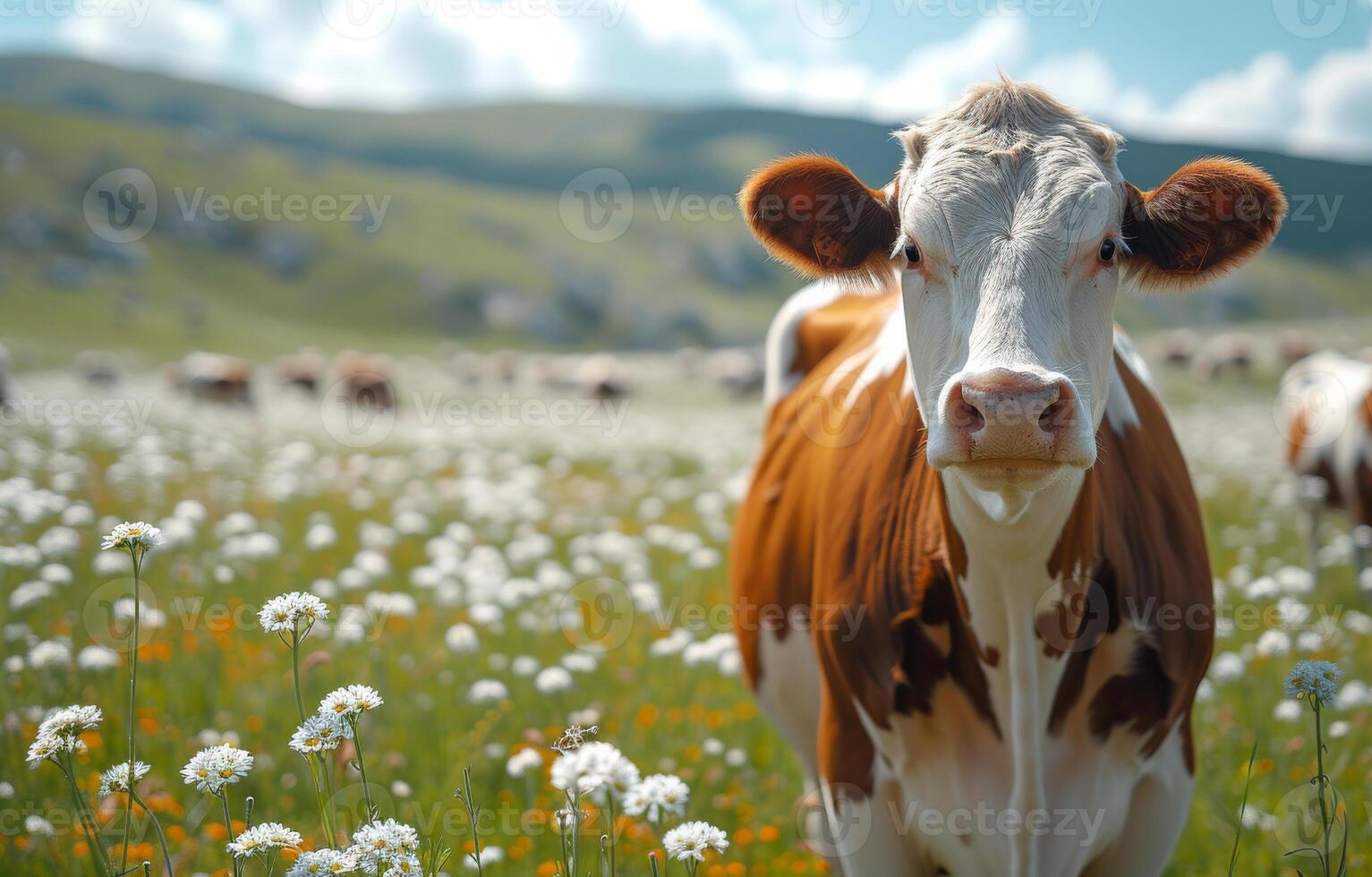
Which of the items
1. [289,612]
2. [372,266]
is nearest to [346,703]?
[289,612]

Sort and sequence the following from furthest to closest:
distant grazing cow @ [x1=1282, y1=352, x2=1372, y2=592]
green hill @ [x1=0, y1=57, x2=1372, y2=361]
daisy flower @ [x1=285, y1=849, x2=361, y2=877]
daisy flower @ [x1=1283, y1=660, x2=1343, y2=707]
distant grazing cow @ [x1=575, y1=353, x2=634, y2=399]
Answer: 1. green hill @ [x1=0, y1=57, x2=1372, y2=361]
2. distant grazing cow @ [x1=575, y1=353, x2=634, y2=399]
3. distant grazing cow @ [x1=1282, y1=352, x2=1372, y2=592]
4. daisy flower @ [x1=1283, y1=660, x2=1343, y2=707]
5. daisy flower @ [x1=285, y1=849, x2=361, y2=877]

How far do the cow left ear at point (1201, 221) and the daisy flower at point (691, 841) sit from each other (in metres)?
1.93

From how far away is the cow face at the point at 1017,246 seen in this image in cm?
205

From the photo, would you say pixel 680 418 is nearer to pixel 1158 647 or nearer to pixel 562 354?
pixel 1158 647

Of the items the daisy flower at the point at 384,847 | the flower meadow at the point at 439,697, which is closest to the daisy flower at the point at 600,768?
the flower meadow at the point at 439,697

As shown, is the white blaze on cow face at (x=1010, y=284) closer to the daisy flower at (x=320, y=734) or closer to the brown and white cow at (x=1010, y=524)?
the brown and white cow at (x=1010, y=524)

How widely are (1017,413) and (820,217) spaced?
1.16 m

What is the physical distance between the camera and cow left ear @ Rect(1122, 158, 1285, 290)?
8.35 ft

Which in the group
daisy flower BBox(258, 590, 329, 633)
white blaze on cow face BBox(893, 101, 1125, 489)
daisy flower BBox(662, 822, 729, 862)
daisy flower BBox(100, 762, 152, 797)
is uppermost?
white blaze on cow face BBox(893, 101, 1125, 489)

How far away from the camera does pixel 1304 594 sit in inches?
278

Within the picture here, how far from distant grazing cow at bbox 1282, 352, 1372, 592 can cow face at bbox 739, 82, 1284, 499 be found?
613 cm

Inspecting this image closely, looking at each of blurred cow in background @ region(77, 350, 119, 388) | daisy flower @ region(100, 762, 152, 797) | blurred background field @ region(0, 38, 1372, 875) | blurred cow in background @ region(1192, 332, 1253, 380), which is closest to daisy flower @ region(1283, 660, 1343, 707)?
blurred background field @ region(0, 38, 1372, 875)

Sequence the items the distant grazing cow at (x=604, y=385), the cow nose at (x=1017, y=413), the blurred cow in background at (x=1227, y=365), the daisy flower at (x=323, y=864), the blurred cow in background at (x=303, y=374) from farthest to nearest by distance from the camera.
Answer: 1. the distant grazing cow at (x=604, y=385)
2. the blurred cow in background at (x=303, y=374)
3. the blurred cow in background at (x=1227, y=365)
4. the cow nose at (x=1017, y=413)
5. the daisy flower at (x=323, y=864)

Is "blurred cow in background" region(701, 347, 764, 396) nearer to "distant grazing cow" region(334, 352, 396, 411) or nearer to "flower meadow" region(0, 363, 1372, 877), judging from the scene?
"distant grazing cow" region(334, 352, 396, 411)
